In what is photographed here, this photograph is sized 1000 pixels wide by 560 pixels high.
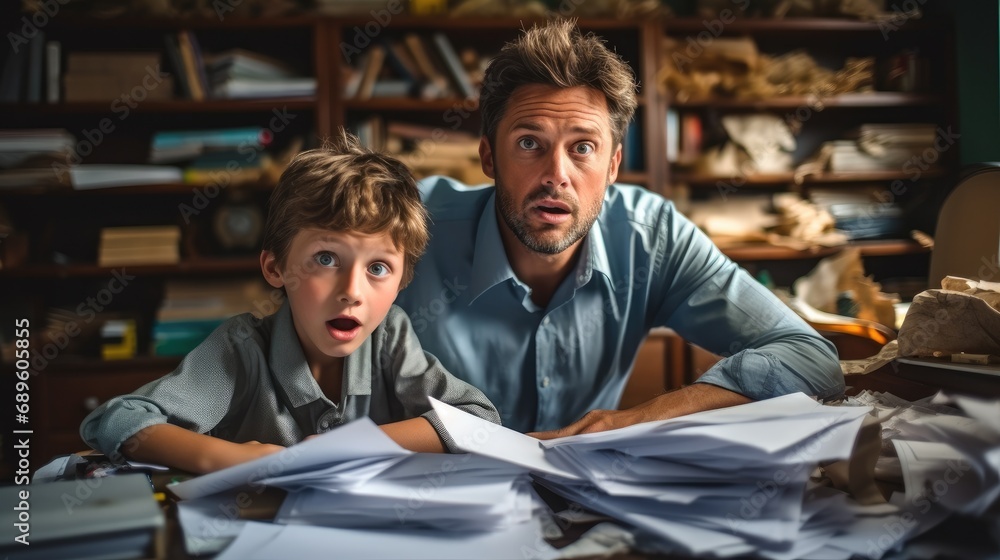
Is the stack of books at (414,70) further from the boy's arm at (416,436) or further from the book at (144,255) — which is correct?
the boy's arm at (416,436)

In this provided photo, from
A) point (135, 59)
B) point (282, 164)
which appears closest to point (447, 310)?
point (282, 164)

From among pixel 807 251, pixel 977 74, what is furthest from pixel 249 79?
pixel 977 74

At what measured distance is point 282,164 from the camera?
311cm

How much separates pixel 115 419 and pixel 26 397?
2624mm

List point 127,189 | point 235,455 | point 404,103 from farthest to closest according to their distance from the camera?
point 404,103 → point 127,189 → point 235,455

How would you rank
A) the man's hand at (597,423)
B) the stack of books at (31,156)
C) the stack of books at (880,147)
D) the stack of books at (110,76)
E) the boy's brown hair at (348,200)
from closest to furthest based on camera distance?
the man's hand at (597,423), the boy's brown hair at (348,200), the stack of books at (31,156), the stack of books at (110,76), the stack of books at (880,147)

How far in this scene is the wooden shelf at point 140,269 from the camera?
2980 mm

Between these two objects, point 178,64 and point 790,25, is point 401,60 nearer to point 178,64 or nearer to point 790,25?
point 178,64

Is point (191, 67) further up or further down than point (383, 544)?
further up

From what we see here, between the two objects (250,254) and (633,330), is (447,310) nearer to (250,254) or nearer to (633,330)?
(633,330)

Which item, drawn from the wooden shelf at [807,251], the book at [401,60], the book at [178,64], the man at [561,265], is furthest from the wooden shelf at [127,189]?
the wooden shelf at [807,251]

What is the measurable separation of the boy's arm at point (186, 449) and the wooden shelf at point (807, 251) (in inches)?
110

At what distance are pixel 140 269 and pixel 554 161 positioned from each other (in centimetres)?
245

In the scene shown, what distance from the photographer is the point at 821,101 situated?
11.0 ft
